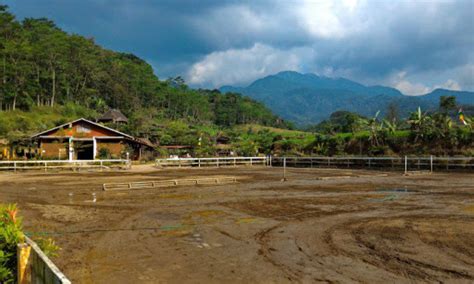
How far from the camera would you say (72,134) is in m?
44.6

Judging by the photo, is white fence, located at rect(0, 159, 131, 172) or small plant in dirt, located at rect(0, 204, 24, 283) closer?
small plant in dirt, located at rect(0, 204, 24, 283)

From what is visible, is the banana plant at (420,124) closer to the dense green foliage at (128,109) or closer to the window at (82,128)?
the dense green foliage at (128,109)

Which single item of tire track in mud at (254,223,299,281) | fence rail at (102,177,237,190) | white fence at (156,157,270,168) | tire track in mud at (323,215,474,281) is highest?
white fence at (156,157,270,168)

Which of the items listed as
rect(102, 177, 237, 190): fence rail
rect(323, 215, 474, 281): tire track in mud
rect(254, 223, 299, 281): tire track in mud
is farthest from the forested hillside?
rect(323, 215, 474, 281): tire track in mud

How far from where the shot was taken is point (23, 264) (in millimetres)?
4984

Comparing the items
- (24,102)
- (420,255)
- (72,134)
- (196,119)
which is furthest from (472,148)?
(196,119)

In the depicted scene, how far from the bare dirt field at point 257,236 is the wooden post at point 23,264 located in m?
1.61

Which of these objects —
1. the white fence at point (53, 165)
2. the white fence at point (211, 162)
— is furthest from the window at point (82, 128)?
the white fence at point (211, 162)

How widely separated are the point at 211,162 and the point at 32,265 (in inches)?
1504

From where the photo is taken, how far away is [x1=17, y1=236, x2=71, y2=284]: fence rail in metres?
4.27

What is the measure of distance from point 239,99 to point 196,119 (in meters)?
39.2

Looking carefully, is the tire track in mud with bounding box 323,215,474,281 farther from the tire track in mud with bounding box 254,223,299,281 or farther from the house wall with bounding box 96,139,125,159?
the house wall with bounding box 96,139,125,159

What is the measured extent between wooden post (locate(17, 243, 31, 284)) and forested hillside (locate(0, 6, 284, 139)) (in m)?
56.0

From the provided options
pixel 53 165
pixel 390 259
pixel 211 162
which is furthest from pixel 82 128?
pixel 390 259
